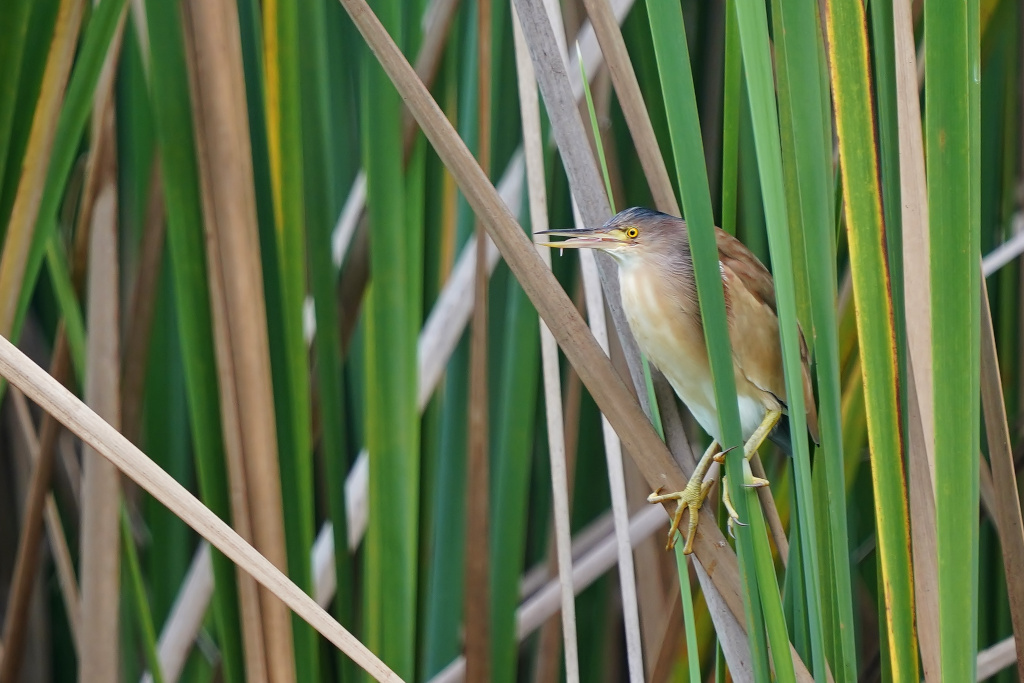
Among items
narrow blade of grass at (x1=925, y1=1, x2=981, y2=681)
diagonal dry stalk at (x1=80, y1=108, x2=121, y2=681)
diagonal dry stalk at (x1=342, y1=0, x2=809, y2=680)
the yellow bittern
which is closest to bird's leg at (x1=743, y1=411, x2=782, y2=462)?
the yellow bittern

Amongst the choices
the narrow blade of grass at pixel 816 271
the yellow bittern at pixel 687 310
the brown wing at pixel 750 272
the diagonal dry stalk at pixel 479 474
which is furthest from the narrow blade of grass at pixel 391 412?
the narrow blade of grass at pixel 816 271

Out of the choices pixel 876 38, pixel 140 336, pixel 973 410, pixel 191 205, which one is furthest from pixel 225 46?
pixel 973 410

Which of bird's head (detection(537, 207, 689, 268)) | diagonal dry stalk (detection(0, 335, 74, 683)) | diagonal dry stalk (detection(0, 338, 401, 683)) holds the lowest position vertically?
diagonal dry stalk (detection(0, 335, 74, 683))

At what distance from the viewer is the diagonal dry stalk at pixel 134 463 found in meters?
0.54

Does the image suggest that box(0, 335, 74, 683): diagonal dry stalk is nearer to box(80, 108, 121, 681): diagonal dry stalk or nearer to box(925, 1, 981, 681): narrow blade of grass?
box(80, 108, 121, 681): diagonal dry stalk

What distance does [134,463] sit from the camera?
0.55 m

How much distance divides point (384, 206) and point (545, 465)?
0.51m

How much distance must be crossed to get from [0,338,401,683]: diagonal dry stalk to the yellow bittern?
315mm

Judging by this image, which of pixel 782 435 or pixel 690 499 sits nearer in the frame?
pixel 690 499

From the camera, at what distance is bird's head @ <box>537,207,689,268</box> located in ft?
2.44

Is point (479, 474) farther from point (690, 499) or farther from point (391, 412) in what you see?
point (690, 499)

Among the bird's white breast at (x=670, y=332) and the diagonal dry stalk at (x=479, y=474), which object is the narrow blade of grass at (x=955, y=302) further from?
the diagonal dry stalk at (x=479, y=474)

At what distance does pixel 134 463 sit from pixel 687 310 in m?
0.41

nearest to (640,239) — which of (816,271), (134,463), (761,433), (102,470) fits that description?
(761,433)
